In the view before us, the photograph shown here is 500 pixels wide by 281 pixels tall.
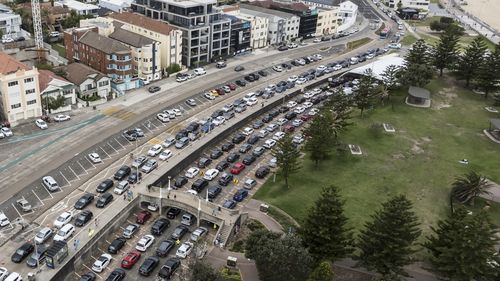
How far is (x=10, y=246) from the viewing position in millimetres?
59500

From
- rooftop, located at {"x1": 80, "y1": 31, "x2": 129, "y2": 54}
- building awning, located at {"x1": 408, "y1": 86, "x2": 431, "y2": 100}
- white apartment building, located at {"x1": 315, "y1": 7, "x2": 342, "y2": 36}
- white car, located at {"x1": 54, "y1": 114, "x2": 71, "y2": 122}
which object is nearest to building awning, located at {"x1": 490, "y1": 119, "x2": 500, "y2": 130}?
building awning, located at {"x1": 408, "y1": 86, "x2": 431, "y2": 100}

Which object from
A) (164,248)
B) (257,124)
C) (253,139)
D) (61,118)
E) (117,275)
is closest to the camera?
(117,275)

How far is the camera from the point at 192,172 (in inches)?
3076

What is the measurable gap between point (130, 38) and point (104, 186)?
53999 millimetres

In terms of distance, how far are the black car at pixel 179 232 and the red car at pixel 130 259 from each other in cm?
579

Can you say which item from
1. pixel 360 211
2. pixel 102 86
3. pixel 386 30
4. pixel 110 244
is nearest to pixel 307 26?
pixel 386 30

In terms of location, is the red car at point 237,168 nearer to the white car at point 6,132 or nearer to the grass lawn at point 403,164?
the grass lawn at point 403,164

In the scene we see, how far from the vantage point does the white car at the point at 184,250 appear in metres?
60.3

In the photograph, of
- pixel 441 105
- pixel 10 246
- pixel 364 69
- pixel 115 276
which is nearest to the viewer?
pixel 115 276

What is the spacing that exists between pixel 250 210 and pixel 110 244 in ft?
66.0

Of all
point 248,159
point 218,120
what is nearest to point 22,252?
point 248,159

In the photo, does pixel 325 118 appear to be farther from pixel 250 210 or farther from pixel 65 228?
pixel 65 228

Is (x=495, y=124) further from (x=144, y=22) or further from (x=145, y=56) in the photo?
(x=144, y=22)

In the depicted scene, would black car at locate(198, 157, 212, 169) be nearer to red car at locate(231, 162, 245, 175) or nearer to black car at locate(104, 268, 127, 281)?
red car at locate(231, 162, 245, 175)
